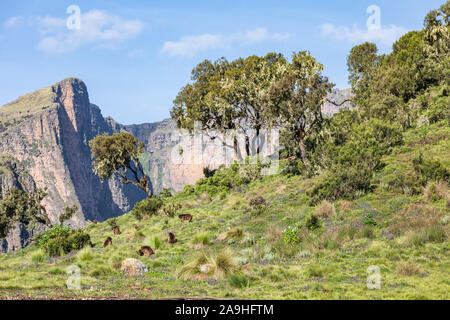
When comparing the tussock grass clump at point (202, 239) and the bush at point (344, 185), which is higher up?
the bush at point (344, 185)

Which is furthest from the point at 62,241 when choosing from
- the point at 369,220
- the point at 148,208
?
the point at 369,220

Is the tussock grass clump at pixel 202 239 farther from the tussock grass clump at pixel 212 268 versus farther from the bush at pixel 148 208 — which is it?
the bush at pixel 148 208

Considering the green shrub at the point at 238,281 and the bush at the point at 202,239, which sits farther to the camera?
the bush at the point at 202,239

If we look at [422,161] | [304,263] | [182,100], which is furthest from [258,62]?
[304,263]

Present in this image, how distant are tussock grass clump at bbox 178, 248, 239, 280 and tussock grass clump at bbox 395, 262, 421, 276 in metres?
4.79

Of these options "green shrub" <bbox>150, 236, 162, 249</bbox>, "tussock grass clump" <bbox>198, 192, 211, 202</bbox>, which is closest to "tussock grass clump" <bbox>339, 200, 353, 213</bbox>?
"green shrub" <bbox>150, 236, 162, 249</bbox>

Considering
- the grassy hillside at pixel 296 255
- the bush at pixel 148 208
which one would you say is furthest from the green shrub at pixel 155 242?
the bush at pixel 148 208

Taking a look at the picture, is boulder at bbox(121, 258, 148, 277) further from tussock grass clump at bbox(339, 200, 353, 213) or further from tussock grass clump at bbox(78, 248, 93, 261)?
tussock grass clump at bbox(339, 200, 353, 213)

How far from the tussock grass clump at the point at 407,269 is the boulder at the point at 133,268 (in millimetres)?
8509

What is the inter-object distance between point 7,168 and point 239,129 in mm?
183522

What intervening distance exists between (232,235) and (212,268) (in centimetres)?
682

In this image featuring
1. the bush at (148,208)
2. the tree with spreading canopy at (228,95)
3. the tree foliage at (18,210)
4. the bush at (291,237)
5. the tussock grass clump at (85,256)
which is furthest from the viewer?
the tree with spreading canopy at (228,95)

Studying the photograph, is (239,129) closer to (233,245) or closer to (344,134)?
(344,134)

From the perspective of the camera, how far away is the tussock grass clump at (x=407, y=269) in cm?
996
